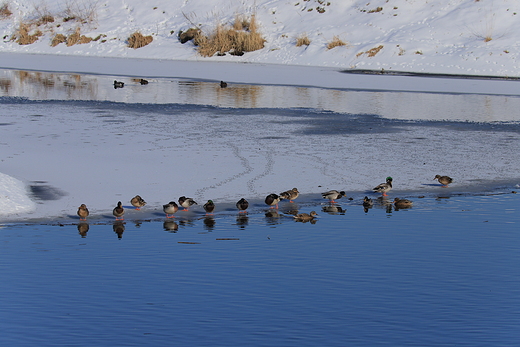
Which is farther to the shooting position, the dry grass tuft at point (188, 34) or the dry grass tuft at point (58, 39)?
the dry grass tuft at point (58, 39)

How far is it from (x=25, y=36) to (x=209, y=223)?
53814mm

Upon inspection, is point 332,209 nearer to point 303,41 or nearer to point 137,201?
point 137,201

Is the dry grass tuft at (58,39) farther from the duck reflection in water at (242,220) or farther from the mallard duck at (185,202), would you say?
the duck reflection in water at (242,220)

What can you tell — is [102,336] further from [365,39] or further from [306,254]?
[365,39]

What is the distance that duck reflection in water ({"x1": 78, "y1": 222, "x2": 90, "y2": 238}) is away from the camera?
9.30m

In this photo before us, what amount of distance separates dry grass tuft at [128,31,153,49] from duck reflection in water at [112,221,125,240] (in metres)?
44.9

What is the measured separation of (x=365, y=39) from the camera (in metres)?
44.4

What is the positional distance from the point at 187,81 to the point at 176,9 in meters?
27.0

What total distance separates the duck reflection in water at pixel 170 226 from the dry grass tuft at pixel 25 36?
52710mm

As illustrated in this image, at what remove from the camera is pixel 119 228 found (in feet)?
31.7

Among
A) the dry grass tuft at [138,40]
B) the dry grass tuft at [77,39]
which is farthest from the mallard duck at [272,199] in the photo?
the dry grass tuft at [77,39]

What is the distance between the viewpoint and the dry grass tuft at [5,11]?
2552 inches

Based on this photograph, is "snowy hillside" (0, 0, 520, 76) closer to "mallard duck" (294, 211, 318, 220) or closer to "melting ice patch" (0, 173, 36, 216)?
"mallard duck" (294, 211, 318, 220)

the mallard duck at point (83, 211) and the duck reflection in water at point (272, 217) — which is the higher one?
the mallard duck at point (83, 211)
